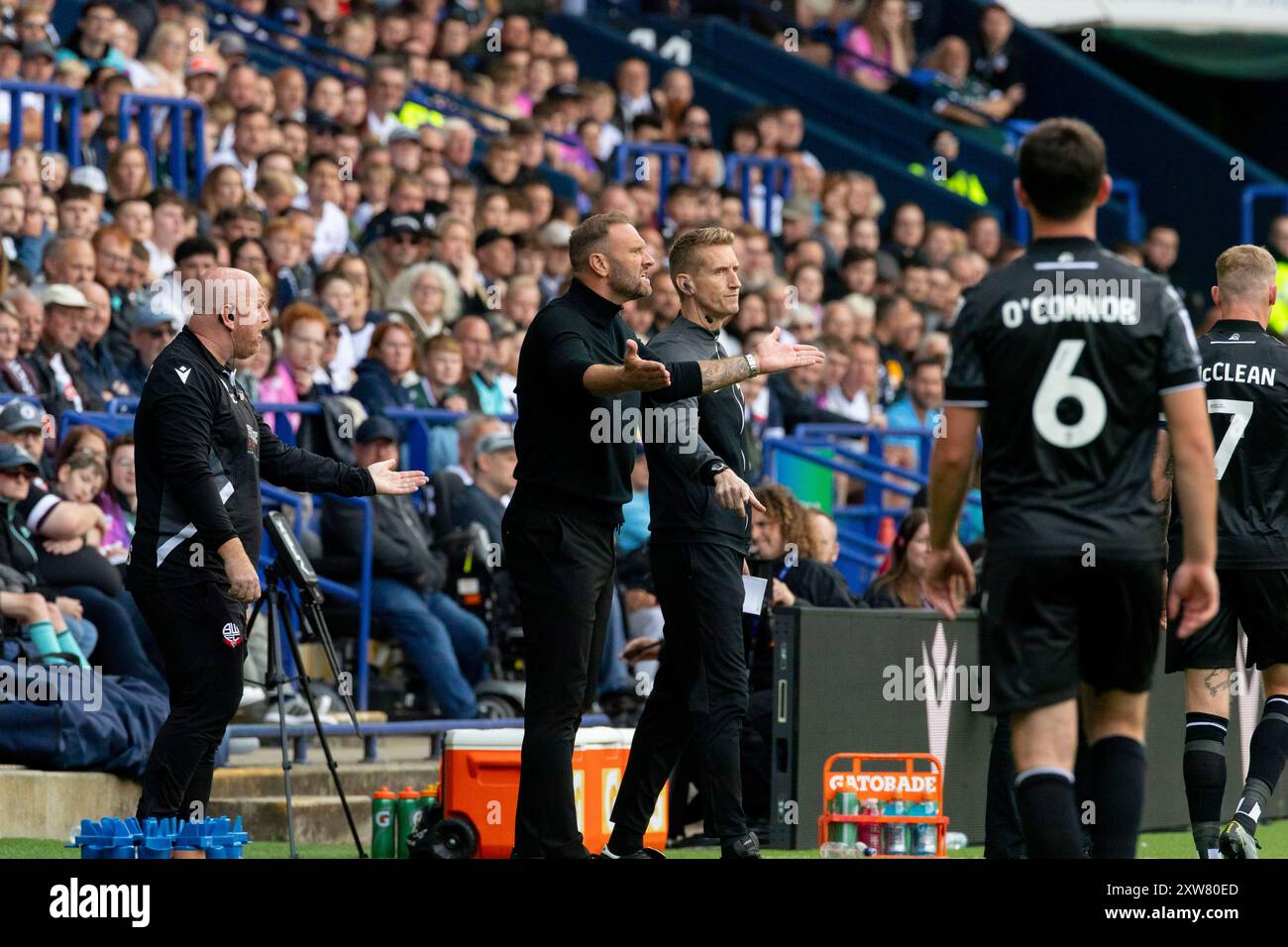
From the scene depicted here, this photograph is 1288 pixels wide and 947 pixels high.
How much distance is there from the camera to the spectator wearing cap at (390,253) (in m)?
13.7

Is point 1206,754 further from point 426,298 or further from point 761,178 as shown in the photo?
point 761,178

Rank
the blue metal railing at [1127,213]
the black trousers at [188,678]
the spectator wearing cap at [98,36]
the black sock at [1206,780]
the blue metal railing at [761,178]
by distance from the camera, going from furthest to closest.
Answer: the blue metal railing at [1127,213] → the blue metal railing at [761,178] → the spectator wearing cap at [98,36] → the black sock at [1206,780] → the black trousers at [188,678]

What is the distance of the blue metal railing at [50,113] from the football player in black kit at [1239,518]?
737 centimetres

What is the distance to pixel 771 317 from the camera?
1443cm

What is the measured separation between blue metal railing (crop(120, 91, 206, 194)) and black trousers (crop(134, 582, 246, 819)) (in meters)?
6.44

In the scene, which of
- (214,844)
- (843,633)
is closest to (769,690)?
(843,633)

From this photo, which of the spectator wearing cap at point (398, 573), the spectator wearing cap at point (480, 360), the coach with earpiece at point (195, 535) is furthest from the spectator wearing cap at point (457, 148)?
the coach with earpiece at point (195, 535)

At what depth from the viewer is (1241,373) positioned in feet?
25.5

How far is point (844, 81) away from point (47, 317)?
447 inches

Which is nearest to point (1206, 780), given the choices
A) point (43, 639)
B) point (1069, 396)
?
point (1069, 396)

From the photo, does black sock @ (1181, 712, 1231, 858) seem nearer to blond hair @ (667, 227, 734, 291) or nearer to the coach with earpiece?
blond hair @ (667, 227, 734, 291)

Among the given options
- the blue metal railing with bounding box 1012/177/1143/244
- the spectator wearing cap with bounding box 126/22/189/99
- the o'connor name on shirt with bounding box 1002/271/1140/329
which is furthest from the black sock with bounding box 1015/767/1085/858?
the blue metal railing with bounding box 1012/177/1143/244

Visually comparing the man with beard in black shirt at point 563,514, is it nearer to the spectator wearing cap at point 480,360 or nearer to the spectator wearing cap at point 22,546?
the spectator wearing cap at point 22,546

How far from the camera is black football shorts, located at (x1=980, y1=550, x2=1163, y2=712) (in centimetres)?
569
